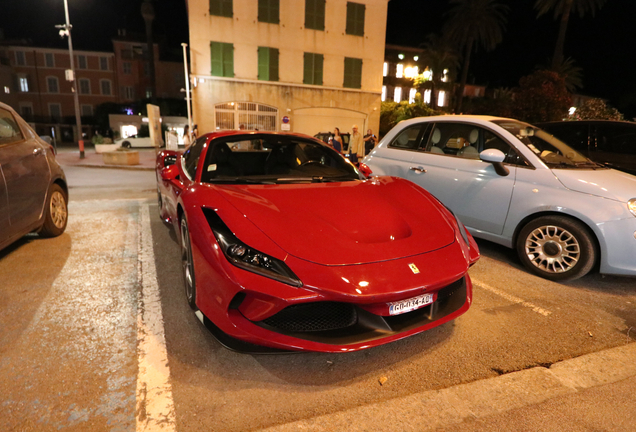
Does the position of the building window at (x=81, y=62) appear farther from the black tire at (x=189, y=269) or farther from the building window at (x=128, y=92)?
the black tire at (x=189, y=269)

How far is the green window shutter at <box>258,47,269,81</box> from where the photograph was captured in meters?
23.7

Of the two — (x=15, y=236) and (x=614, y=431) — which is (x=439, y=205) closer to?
(x=614, y=431)

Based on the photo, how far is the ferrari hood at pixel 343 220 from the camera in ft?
7.27

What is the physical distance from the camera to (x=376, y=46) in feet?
84.6

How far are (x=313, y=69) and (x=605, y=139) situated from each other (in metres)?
21.4

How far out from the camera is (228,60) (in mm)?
23125

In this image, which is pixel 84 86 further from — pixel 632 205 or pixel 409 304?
pixel 632 205

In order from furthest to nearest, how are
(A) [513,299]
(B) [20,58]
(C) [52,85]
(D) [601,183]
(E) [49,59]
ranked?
1. (C) [52,85]
2. (E) [49,59]
3. (B) [20,58]
4. (D) [601,183]
5. (A) [513,299]

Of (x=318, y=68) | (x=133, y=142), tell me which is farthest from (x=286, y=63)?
(x=133, y=142)

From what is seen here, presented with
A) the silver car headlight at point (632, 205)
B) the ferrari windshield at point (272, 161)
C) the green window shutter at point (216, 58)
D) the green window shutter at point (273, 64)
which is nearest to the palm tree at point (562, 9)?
the green window shutter at point (273, 64)

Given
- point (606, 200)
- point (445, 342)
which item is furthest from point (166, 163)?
point (606, 200)

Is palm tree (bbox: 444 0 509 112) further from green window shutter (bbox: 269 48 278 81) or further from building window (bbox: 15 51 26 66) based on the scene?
building window (bbox: 15 51 26 66)

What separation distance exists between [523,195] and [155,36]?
2085 inches

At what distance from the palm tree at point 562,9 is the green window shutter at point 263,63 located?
62.1ft
